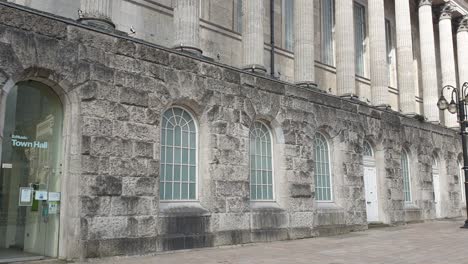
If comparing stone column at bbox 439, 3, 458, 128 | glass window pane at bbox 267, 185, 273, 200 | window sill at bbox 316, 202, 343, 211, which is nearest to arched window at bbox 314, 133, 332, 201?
window sill at bbox 316, 202, 343, 211

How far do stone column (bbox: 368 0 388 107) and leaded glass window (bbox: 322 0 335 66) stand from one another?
2191mm

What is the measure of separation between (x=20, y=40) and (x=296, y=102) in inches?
352

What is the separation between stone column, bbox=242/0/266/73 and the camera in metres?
15.0

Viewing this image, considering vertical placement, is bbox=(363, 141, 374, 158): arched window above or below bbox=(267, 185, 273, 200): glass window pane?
above

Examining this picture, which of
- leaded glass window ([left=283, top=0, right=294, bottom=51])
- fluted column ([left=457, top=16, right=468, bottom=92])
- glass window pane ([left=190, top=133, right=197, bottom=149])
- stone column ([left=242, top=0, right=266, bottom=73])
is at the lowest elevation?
glass window pane ([left=190, top=133, right=197, bottom=149])

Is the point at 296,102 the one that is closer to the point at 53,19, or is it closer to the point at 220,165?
the point at 220,165

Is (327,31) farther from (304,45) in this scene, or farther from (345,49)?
(304,45)

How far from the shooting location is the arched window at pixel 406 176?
70.9 feet

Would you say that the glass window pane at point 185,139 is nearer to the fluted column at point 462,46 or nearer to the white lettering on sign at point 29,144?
the white lettering on sign at point 29,144

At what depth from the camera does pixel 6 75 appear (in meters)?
9.13

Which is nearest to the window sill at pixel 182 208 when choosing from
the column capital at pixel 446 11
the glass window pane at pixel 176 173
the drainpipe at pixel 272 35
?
the glass window pane at pixel 176 173

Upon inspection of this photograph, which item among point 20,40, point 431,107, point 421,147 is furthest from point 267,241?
point 431,107

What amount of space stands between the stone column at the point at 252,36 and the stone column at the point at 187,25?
2539 millimetres

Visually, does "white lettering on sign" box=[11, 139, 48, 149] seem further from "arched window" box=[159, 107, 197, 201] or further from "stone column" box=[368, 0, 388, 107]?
"stone column" box=[368, 0, 388, 107]
